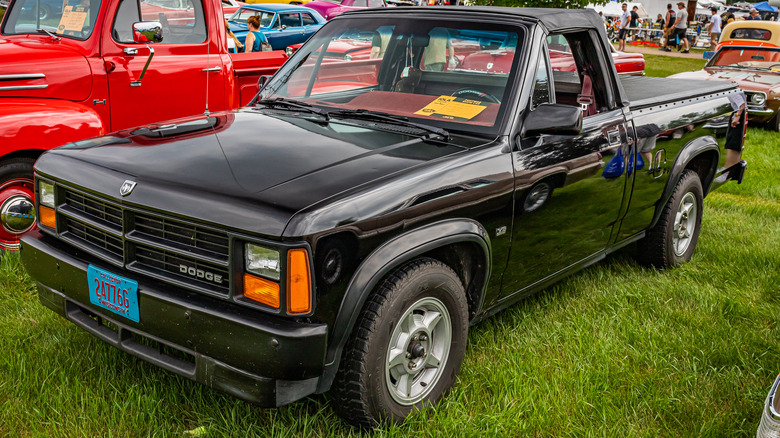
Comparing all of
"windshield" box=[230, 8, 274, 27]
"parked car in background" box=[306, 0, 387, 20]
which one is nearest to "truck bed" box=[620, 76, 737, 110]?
"windshield" box=[230, 8, 274, 27]

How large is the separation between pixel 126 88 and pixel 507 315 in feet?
10.9

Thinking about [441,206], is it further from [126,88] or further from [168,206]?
[126,88]

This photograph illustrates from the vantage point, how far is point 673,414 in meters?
3.24

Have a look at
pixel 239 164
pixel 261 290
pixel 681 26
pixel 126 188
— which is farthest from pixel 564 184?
pixel 681 26

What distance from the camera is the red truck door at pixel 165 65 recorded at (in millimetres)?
Result: 5219

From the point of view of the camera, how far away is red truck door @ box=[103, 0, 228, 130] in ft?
17.1

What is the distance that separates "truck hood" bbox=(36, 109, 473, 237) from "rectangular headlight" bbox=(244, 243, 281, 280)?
8 cm

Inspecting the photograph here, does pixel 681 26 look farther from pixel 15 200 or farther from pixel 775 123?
pixel 15 200

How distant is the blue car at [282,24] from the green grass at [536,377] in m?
11.4

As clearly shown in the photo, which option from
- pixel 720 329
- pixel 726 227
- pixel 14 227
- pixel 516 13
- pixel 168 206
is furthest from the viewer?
pixel 726 227

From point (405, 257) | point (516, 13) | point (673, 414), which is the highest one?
point (516, 13)

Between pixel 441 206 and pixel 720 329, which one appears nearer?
pixel 441 206

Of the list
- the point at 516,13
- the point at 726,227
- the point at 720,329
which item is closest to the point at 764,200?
the point at 726,227

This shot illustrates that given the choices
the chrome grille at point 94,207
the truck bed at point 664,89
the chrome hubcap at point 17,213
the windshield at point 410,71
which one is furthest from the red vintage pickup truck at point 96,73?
the truck bed at point 664,89
